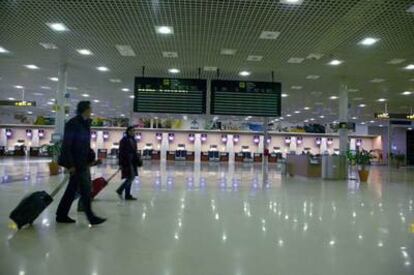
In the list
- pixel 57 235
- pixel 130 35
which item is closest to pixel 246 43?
pixel 130 35

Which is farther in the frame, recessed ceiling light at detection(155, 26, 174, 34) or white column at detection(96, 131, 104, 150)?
white column at detection(96, 131, 104, 150)

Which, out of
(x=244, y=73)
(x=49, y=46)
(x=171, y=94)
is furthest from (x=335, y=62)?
(x=49, y=46)

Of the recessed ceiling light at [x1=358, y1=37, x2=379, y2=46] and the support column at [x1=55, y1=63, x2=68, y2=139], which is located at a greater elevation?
the recessed ceiling light at [x1=358, y1=37, x2=379, y2=46]

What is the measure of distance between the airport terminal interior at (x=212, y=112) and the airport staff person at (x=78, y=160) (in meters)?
0.02

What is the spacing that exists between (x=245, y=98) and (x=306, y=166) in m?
4.22

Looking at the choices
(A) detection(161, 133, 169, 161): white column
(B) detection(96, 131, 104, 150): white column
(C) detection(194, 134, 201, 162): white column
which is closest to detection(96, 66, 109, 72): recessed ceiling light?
(A) detection(161, 133, 169, 161): white column

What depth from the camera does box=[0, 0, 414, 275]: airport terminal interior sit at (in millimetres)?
3670

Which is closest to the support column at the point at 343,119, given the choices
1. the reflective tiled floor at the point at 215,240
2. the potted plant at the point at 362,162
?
the potted plant at the point at 362,162

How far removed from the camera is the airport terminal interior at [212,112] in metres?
3.67

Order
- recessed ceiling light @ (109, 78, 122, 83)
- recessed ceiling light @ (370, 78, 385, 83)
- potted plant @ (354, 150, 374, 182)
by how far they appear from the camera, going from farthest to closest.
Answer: recessed ceiling light @ (109, 78, 122, 83)
recessed ceiling light @ (370, 78, 385, 83)
potted plant @ (354, 150, 374, 182)

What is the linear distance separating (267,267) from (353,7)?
219 inches

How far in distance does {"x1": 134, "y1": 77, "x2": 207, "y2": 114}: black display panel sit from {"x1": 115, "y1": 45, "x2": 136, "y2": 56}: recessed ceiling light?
107cm

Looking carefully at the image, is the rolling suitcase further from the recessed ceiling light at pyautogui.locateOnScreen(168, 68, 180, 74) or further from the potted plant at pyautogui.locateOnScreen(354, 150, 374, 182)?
the potted plant at pyautogui.locateOnScreen(354, 150, 374, 182)

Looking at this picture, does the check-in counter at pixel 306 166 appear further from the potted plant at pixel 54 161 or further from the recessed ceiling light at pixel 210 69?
the potted plant at pixel 54 161
